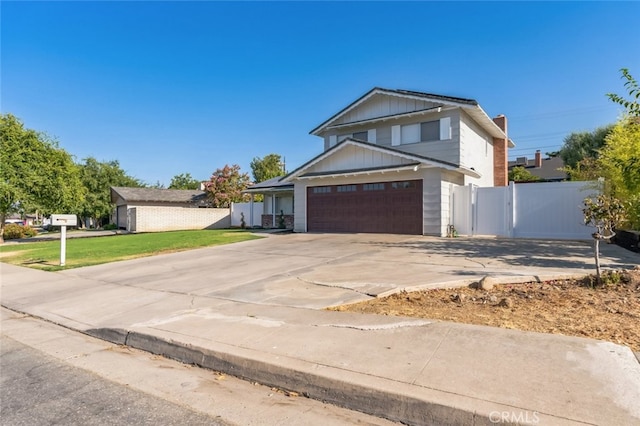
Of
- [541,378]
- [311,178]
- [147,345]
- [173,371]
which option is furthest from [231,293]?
[311,178]

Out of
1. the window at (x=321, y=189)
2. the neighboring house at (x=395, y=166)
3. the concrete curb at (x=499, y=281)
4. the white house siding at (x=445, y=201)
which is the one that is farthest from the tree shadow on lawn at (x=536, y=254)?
the window at (x=321, y=189)

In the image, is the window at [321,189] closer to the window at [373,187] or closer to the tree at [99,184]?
the window at [373,187]

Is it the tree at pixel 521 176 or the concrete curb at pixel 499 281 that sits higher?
the tree at pixel 521 176

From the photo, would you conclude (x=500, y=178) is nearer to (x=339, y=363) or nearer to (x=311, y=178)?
(x=311, y=178)

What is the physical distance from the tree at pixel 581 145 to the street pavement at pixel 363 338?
2501cm

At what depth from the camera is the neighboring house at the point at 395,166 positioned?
55.2 ft

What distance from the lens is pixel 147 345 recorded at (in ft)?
16.5

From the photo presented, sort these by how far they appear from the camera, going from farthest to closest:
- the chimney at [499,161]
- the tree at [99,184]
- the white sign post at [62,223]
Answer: the tree at [99,184] < the chimney at [499,161] < the white sign post at [62,223]

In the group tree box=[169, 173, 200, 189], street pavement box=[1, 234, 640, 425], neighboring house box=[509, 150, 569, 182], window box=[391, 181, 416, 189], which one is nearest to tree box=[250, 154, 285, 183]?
tree box=[169, 173, 200, 189]

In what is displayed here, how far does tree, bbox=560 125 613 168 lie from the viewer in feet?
98.8

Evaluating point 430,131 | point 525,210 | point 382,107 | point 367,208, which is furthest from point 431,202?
point 382,107

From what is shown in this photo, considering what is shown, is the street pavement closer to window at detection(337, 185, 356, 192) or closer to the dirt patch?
the dirt patch

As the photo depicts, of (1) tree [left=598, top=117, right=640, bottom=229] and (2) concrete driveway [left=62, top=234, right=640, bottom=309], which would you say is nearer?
(2) concrete driveway [left=62, top=234, right=640, bottom=309]

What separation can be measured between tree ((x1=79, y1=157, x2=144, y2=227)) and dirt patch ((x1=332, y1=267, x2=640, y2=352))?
49528mm
